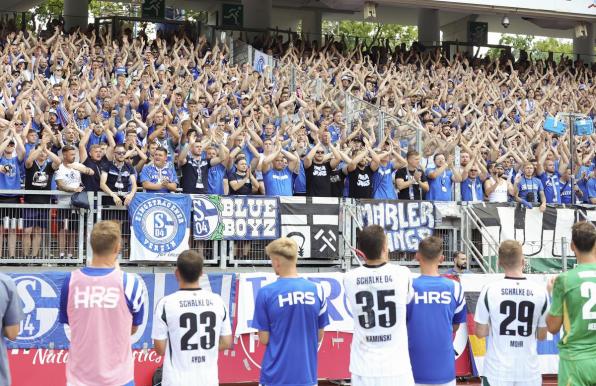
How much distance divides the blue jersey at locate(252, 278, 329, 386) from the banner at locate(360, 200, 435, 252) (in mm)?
6776

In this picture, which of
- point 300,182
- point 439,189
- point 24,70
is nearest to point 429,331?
point 300,182

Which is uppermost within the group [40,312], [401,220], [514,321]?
[401,220]

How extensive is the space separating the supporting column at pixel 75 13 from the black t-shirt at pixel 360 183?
21.0 meters

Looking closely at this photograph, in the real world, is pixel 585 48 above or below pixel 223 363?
above

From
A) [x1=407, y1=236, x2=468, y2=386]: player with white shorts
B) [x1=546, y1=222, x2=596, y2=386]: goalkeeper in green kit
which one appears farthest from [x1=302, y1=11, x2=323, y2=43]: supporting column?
[x1=546, y1=222, x2=596, y2=386]: goalkeeper in green kit

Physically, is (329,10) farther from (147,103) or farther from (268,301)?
(268,301)

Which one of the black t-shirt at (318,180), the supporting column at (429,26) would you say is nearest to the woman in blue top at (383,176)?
the black t-shirt at (318,180)

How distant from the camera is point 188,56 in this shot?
25.1 m

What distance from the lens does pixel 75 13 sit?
1358 inches

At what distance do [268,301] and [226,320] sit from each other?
390mm

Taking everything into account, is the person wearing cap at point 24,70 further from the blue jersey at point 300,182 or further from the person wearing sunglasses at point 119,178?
the blue jersey at point 300,182

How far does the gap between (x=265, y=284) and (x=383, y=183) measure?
13.3ft

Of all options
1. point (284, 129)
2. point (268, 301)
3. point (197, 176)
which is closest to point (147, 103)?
point (284, 129)

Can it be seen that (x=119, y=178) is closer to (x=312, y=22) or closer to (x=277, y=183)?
(x=277, y=183)
